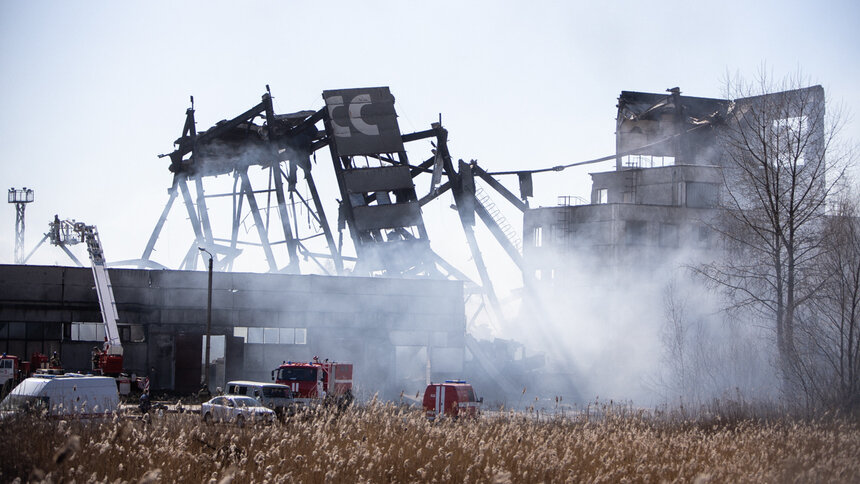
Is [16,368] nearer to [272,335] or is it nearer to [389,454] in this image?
[272,335]

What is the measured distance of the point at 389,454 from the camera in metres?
12.9

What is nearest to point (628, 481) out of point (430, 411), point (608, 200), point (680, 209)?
point (430, 411)

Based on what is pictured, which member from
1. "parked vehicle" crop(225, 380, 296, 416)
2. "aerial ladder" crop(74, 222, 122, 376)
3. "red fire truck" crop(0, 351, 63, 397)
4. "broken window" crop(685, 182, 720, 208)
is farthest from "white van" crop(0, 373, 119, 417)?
"broken window" crop(685, 182, 720, 208)

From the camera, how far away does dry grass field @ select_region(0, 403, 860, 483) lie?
1146 centimetres

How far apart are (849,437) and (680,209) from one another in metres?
34.7

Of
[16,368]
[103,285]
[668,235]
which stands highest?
[668,235]

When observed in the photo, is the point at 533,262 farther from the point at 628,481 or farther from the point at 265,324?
the point at 628,481

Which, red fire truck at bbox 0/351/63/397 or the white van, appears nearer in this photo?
the white van

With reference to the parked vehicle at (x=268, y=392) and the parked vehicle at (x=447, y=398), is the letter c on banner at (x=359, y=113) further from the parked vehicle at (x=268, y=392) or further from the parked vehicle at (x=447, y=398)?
the parked vehicle at (x=447, y=398)

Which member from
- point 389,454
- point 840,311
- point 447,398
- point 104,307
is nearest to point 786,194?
point 840,311

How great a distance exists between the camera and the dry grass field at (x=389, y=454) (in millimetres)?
11461

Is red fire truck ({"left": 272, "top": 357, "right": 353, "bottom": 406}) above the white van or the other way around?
the other way around

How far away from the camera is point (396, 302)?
148 feet

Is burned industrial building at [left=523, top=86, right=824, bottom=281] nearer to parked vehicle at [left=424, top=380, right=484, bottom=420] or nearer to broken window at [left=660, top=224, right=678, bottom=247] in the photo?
broken window at [left=660, top=224, right=678, bottom=247]
